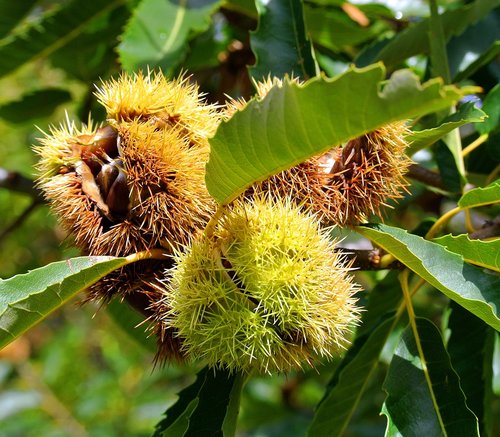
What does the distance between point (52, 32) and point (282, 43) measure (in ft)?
2.50

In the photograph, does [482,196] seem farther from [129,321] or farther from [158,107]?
[129,321]

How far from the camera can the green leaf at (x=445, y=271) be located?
935mm

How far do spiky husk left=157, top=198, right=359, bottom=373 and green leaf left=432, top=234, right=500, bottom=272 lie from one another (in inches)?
7.8

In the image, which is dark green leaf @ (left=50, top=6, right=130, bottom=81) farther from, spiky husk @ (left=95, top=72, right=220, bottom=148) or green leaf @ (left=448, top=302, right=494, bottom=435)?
green leaf @ (left=448, top=302, right=494, bottom=435)

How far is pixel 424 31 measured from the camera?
1.55 m

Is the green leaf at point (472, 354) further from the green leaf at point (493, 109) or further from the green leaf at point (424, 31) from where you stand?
the green leaf at point (424, 31)

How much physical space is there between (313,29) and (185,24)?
0.46 m

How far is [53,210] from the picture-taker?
1.04 meters

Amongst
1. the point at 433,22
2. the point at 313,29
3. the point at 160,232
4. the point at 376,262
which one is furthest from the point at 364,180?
the point at 313,29

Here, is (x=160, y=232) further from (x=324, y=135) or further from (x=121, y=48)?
(x=121, y=48)

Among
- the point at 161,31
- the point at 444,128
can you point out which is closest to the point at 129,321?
the point at 161,31

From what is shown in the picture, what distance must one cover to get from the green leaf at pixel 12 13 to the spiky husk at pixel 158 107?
0.99 m

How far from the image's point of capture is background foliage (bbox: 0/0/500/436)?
2.89 ft

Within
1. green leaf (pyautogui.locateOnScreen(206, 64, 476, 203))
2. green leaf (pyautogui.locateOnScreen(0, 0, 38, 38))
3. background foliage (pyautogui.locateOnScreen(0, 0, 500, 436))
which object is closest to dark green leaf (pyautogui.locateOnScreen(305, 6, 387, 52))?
background foliage (pyautogui.locateOnScreen(0, 0, 500, 436))
